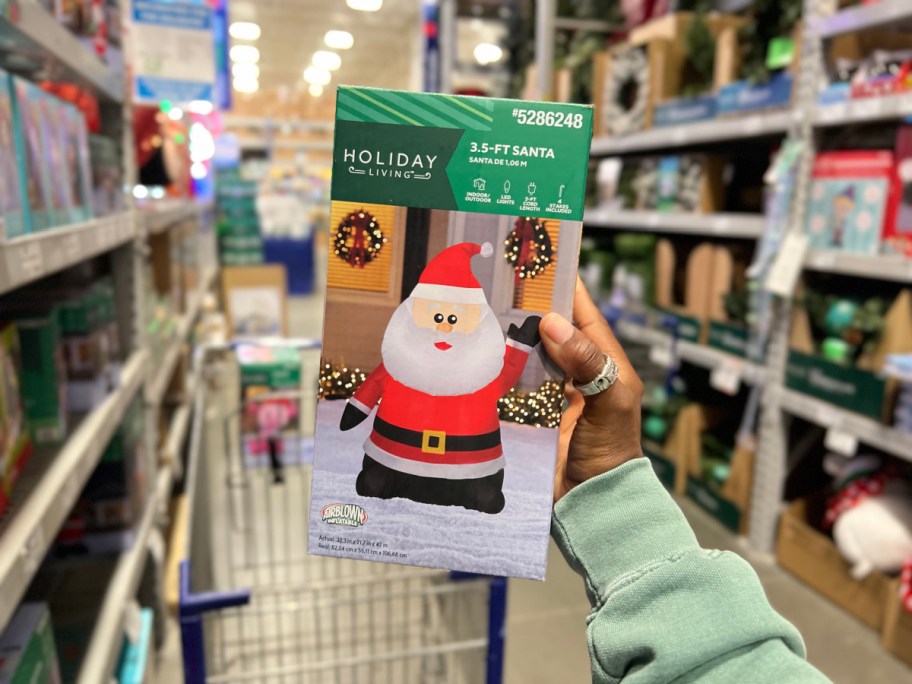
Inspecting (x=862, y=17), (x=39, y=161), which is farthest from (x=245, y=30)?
(x=39, y=161)

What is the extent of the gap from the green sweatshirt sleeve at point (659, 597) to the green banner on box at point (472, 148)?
30cm

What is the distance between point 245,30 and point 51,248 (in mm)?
10278

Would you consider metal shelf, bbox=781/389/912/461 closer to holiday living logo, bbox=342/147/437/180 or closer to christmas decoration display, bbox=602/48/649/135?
christmas decoration display, bbox=602/48/649/135

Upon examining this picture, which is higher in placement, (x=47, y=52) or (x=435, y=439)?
(x=47, y=52)

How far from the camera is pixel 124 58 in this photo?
1.89 metres

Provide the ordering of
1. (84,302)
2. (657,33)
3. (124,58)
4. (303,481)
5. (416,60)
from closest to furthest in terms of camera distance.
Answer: (84,302) < (124,58) < (303,481) < (657,33) < (416,60)

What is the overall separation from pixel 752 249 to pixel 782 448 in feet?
2.83

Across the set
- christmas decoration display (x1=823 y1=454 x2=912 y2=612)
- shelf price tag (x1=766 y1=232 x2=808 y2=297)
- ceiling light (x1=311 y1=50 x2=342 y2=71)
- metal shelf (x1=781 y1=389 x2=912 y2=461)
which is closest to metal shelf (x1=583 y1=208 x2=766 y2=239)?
shelf price tag (x1=766 y1=232 x2=808 y2=297)

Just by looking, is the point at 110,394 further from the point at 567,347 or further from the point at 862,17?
the point at 862,17

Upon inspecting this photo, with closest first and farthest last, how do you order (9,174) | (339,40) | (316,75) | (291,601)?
(9,174), (291,601), (339,40), (316,75)

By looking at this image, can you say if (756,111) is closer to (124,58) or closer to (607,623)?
(124,58)

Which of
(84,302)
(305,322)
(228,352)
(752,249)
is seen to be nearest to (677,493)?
(752,249)

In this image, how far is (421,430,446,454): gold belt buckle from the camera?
718mm

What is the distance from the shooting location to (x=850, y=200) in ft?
7.21
